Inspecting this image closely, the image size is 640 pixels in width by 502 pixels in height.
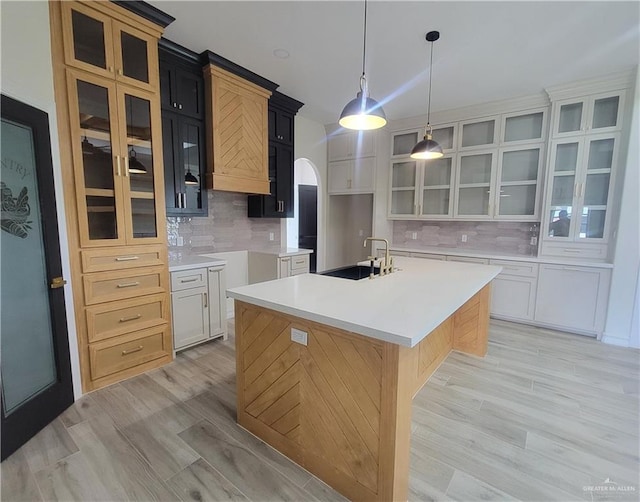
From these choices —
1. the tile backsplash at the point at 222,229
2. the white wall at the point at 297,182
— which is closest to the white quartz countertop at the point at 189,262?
the tile backsplash at the point at 222,229

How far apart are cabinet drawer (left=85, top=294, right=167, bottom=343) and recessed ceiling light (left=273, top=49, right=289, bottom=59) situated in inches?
101

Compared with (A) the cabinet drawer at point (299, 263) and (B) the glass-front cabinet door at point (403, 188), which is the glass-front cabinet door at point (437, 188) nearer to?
(B) the glass-front cabinet door at point (403, 188)

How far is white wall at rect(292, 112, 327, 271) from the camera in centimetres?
488

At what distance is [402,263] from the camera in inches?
118

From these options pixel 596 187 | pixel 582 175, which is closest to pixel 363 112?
pixel 582 175

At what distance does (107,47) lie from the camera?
2174 mm

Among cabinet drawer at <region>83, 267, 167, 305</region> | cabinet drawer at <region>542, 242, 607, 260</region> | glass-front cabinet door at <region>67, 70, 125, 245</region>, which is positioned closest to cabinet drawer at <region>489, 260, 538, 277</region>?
cabinet drawer at <region>542, 242, 607, 260</region>

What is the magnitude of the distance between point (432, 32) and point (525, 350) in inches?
126

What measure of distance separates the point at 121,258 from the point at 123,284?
0.21m

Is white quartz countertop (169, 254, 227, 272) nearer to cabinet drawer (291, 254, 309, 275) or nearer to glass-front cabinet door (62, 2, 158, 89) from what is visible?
cabinet drawer (291, 254, 309, 275)

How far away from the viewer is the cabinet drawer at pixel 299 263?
4023mm

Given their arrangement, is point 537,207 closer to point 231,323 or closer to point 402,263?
point 402,263

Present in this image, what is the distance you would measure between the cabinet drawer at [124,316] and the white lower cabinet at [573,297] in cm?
430

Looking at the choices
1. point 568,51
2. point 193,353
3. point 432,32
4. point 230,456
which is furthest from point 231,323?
point 568,51
